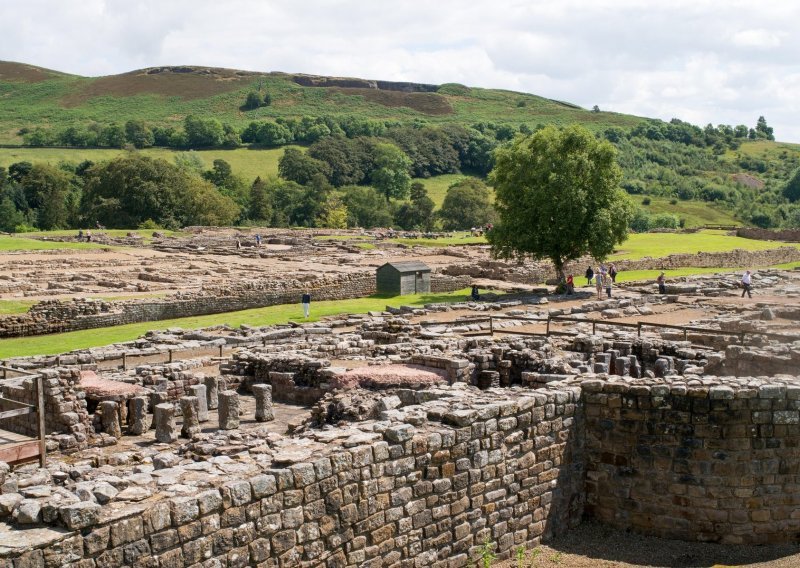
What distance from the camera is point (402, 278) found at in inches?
1954

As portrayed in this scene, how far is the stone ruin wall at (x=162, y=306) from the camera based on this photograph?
38406 mm

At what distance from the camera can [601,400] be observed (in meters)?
13.4

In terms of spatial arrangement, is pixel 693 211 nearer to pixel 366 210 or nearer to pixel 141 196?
pixel 366 210

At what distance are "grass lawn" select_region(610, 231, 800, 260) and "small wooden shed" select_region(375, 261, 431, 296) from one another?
21.2m

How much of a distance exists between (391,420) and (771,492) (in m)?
5.33

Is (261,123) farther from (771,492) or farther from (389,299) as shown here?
(771,492)

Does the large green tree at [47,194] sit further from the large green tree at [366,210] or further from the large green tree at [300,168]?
the large green tree at [300,168]

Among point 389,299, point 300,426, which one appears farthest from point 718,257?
point 300,426

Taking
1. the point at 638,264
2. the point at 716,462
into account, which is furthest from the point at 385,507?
the point at 638,264

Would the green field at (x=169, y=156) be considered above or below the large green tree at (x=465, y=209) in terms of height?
above

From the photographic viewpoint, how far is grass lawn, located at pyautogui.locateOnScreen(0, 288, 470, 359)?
109 feet

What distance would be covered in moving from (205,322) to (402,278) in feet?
43.3

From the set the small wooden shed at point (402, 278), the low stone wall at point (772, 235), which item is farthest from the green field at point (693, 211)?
the small wooden shed at point (402, 278)

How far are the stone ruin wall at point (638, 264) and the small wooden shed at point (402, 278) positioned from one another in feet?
28.1
